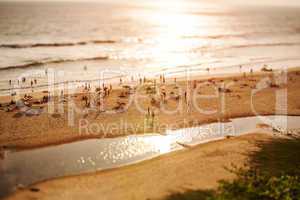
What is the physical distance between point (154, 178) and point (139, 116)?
9.30 m

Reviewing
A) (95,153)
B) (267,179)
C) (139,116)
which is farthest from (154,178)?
(139,116)

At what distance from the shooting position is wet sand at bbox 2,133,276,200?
17.5 metres

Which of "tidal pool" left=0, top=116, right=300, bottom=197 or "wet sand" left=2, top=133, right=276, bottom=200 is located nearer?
"wet sand" left=2, top=133, right=276, bottom=200

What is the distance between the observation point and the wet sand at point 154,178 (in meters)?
17.5

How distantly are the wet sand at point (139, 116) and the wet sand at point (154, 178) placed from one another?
4711 millimetres

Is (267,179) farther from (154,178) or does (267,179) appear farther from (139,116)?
(139,116)

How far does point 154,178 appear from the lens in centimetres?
1905

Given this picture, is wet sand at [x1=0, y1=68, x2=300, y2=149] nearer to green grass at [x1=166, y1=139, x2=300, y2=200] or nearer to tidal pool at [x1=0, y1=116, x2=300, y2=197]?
tidal pool at [x1=0, y1=116, x2=300, y2=197]

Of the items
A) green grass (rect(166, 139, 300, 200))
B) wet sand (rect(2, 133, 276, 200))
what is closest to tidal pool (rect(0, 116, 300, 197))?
wet sand (rect(2, 133, 276, 200))

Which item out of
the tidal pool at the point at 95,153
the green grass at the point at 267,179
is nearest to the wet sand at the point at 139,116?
the tidal pool at the point at 95,153

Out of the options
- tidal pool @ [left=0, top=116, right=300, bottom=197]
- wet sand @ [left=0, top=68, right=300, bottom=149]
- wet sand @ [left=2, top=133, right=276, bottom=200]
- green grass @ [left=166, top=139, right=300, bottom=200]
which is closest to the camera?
green grass @ [left=166, top=139, right=300, bottom=200]

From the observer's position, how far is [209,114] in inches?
1144

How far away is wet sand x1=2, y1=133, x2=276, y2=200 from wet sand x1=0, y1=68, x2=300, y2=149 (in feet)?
15.5

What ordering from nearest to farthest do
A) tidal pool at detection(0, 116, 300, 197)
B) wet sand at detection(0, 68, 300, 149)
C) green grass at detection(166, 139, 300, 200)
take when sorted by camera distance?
green grass at detection(166, 139, 300, 200) < tidal pool at detection(0, 116, 300, 197) < wet sand at detection(0, 68, 300, 149)
